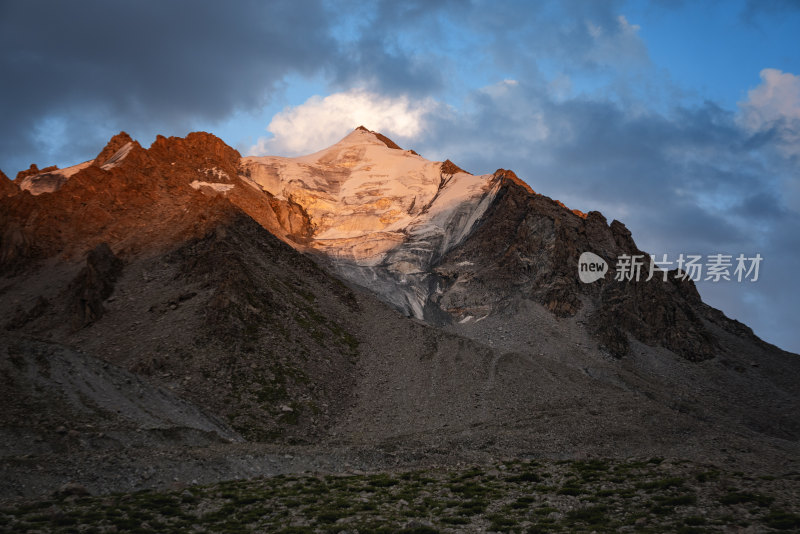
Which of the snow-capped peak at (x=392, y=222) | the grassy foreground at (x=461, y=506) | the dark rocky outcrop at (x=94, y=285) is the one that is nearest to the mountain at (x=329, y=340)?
the dark rocky outcrop at (x=94, y=285)

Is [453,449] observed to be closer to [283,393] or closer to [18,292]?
[283,393]

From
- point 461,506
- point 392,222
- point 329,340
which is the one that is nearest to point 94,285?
point 329,340

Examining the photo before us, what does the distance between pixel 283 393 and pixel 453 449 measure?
30.6 m

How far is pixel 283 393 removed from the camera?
82.3 meters

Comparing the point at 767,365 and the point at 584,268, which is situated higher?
the point at 584,268

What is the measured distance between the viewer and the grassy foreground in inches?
1120

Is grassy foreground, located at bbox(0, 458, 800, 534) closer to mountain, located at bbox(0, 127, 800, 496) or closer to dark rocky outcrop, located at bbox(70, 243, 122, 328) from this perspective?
mountain, located at bbox(0, 127, 800, 496)

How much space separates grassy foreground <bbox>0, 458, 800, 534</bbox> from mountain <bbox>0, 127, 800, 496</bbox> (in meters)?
6.67

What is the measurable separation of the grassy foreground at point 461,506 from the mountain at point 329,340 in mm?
6668

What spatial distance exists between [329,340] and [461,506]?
7024 cm

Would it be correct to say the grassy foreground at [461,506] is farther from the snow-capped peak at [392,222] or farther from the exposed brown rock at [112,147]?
the exposed brown rock at [112,147]

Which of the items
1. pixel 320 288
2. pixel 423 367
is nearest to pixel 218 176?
pixel 320 288

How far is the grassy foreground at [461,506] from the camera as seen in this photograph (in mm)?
28438

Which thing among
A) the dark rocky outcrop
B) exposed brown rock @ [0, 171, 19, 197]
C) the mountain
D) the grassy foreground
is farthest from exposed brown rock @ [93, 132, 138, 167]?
the grassy foreground
